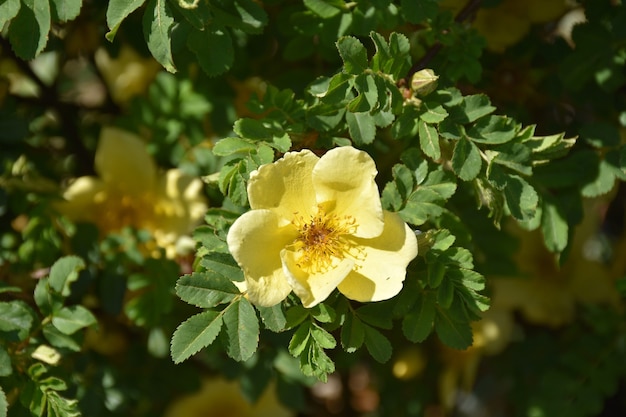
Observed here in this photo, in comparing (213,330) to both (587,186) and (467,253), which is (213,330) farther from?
(587,186)

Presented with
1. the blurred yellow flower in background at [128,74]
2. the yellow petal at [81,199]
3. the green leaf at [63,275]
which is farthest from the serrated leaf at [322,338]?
the blurred yellow flower in background at [128,74]

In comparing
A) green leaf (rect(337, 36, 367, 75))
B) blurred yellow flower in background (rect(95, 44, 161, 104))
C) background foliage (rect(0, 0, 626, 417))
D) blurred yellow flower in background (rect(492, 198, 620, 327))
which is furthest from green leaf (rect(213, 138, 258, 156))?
blurred yellow flower in background (rect(492, 198, 620, 327))

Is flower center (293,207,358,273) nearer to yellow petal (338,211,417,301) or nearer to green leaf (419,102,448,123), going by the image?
yellow petal (338,211,417,301)

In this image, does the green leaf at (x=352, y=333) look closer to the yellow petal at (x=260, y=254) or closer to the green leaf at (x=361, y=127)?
the yellow petal at (x=260, y=254)

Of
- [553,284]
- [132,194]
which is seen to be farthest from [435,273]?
[553,284]

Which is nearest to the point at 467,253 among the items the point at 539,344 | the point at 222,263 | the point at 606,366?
the point at 222,263

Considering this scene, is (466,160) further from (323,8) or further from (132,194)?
(132,194)
